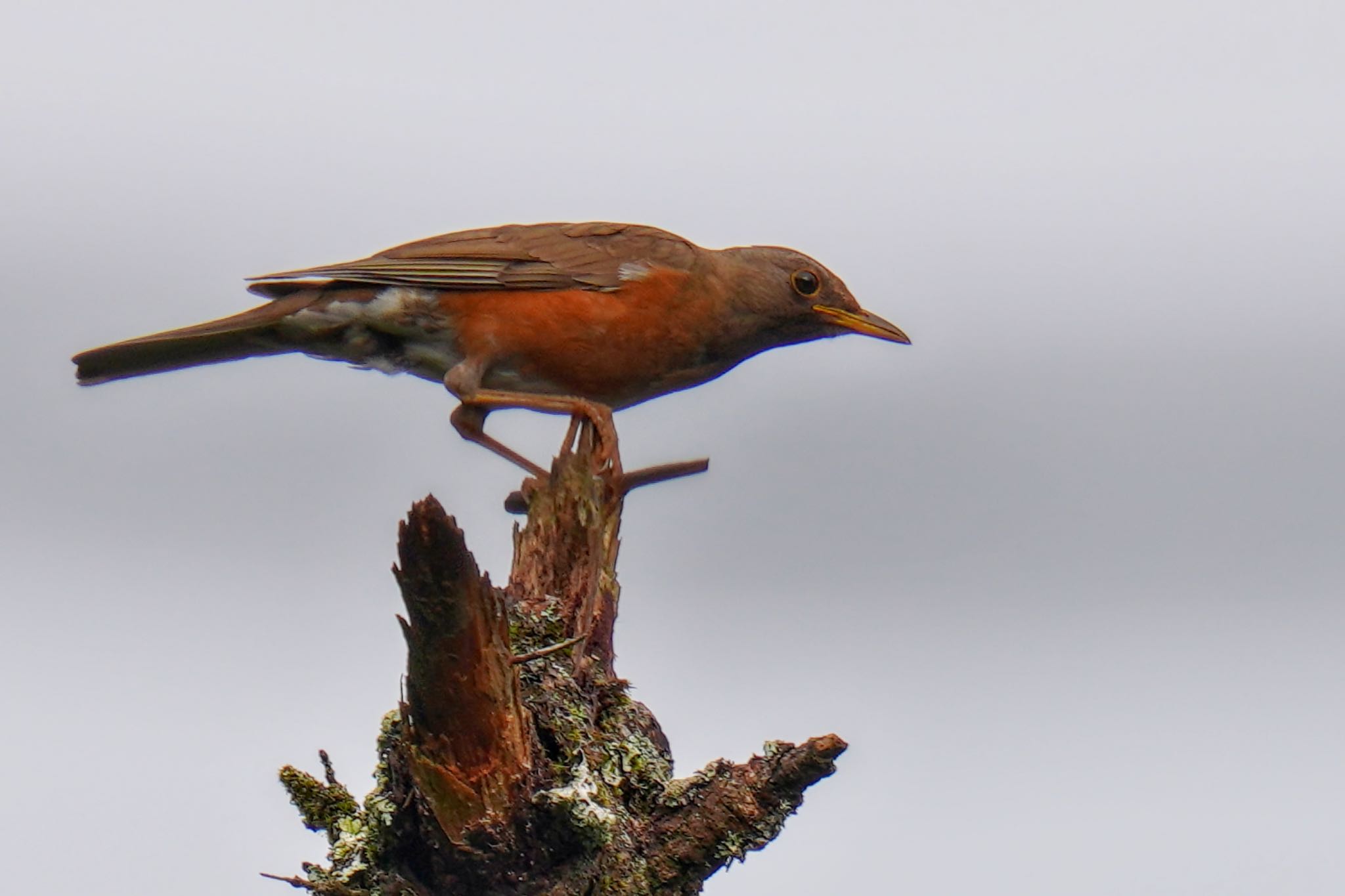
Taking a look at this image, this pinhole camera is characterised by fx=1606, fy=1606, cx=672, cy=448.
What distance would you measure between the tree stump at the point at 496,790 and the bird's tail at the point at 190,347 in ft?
11.0

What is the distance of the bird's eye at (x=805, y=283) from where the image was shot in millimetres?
8242

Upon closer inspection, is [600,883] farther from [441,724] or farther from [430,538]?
[430,538]

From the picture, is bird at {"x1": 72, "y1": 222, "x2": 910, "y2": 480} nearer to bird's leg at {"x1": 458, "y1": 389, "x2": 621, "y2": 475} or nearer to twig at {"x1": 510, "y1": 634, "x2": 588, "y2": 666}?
bird's leg at {"x1": 458, "y1": 389, "x2": 621, "y2": 475}

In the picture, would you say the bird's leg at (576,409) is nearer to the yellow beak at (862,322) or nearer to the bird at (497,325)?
the bird at (497,325)

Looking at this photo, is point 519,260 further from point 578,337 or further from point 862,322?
point 862,322

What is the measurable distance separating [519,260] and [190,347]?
5.37 feet

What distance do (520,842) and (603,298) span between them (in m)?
3.74

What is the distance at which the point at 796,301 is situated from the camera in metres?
8.24

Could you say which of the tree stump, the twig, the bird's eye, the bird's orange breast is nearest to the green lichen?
the tree stump

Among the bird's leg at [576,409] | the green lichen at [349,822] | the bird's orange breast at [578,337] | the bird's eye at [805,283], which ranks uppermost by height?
the bird's eye at [805,283]

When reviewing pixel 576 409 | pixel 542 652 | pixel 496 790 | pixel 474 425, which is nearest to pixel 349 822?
pixel 496 790

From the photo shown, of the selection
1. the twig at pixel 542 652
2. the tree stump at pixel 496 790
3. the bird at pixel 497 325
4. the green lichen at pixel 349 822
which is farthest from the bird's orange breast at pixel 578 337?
the green lichen at pixel 349 822

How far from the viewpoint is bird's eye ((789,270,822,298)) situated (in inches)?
324

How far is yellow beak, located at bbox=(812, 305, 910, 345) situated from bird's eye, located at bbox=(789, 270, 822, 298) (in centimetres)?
8
